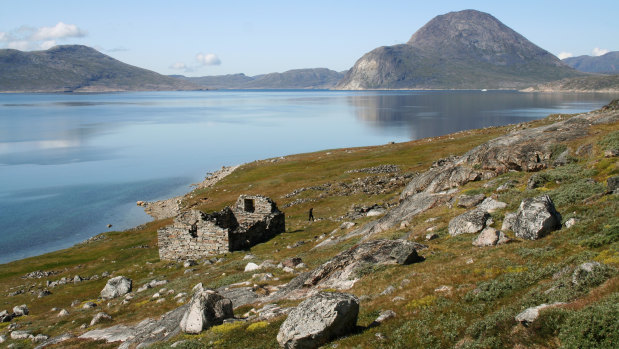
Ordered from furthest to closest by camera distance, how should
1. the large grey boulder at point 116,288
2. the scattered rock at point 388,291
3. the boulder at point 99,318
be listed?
the large grey boulder at point 116,288, the boulder at point 99,318, the scattered rock at point 388,291

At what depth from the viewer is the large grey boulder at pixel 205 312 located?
17922 millimetres

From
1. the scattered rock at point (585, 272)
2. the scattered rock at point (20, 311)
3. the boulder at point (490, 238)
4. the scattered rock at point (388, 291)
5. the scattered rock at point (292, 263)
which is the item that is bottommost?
the scattered rock at point (20, 311)

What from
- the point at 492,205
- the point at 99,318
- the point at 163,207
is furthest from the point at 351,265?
the point at 163,207

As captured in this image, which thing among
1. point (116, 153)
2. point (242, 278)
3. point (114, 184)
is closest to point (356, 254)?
point (242, 278)

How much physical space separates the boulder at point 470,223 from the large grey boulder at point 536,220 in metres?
2.98

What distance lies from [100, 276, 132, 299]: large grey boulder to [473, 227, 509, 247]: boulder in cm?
2422

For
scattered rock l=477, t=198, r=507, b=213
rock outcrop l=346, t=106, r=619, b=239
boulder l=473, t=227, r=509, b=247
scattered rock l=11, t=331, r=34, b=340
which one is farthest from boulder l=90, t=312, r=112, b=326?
scattered rock l=477, t=198, r=507, b=213

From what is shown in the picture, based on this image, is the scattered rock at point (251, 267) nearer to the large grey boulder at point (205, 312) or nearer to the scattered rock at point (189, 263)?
the scattered rock at point (189, 263)

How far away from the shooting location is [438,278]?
1747 cm

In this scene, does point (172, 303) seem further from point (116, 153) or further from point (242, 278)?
point (116, 153)

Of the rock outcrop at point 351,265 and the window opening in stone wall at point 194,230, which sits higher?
the rock outcrop at point 351,265

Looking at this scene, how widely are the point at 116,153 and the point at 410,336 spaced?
134 meters

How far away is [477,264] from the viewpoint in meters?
18.1

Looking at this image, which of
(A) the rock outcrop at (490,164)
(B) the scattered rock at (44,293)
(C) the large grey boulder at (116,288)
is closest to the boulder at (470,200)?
(A) the rock outcrop at (490,164)
